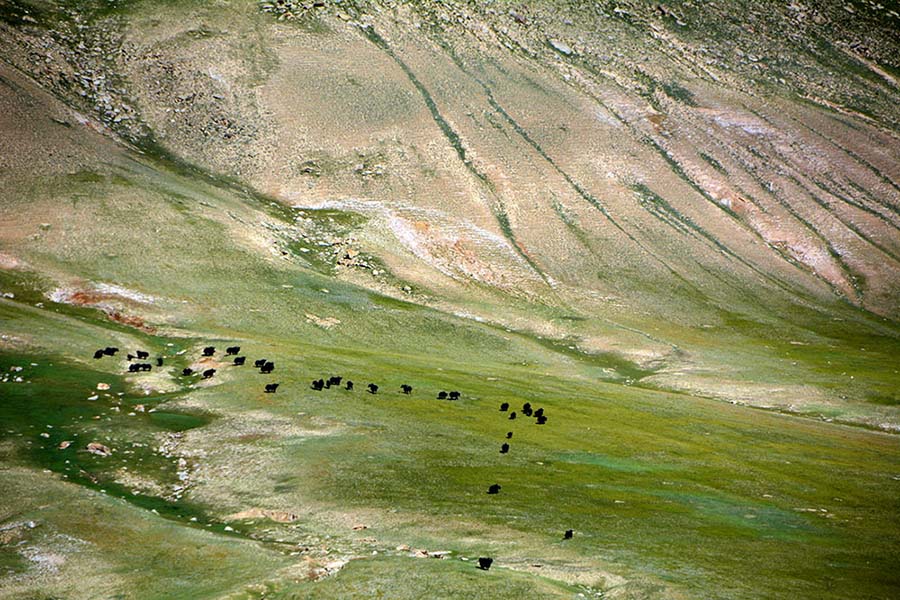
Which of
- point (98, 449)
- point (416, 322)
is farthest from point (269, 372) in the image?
point (416, 322)

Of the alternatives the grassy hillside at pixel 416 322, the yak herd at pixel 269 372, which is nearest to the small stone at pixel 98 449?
the grassy hillside at pixel 416 322

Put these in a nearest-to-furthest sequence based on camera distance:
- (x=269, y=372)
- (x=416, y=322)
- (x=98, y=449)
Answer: (x=98, y=449), (x=269, y=372), (x=416, y=322)

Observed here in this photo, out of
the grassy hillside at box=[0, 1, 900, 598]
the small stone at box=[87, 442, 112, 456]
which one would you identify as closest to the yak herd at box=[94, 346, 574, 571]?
the grassy hillside at box=[0, 1, 900, 598]

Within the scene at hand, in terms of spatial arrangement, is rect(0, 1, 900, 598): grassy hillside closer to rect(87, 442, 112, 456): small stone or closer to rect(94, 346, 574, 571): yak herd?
rect(87, 442, 112, 456): small stone

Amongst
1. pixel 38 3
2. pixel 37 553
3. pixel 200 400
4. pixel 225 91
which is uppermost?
pixel 38 3

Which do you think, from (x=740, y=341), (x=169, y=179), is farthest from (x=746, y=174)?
(x=169, y=179)

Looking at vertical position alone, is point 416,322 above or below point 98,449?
above

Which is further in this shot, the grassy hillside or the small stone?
the small stone

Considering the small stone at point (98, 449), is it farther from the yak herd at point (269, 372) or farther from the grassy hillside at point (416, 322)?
the yak herd at point (269, 372)

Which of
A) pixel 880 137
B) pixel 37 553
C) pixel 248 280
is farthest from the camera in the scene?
pixel 880 137

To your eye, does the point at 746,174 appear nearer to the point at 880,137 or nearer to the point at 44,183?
the point at 880,137

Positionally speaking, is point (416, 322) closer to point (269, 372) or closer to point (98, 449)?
point (269, 372)
